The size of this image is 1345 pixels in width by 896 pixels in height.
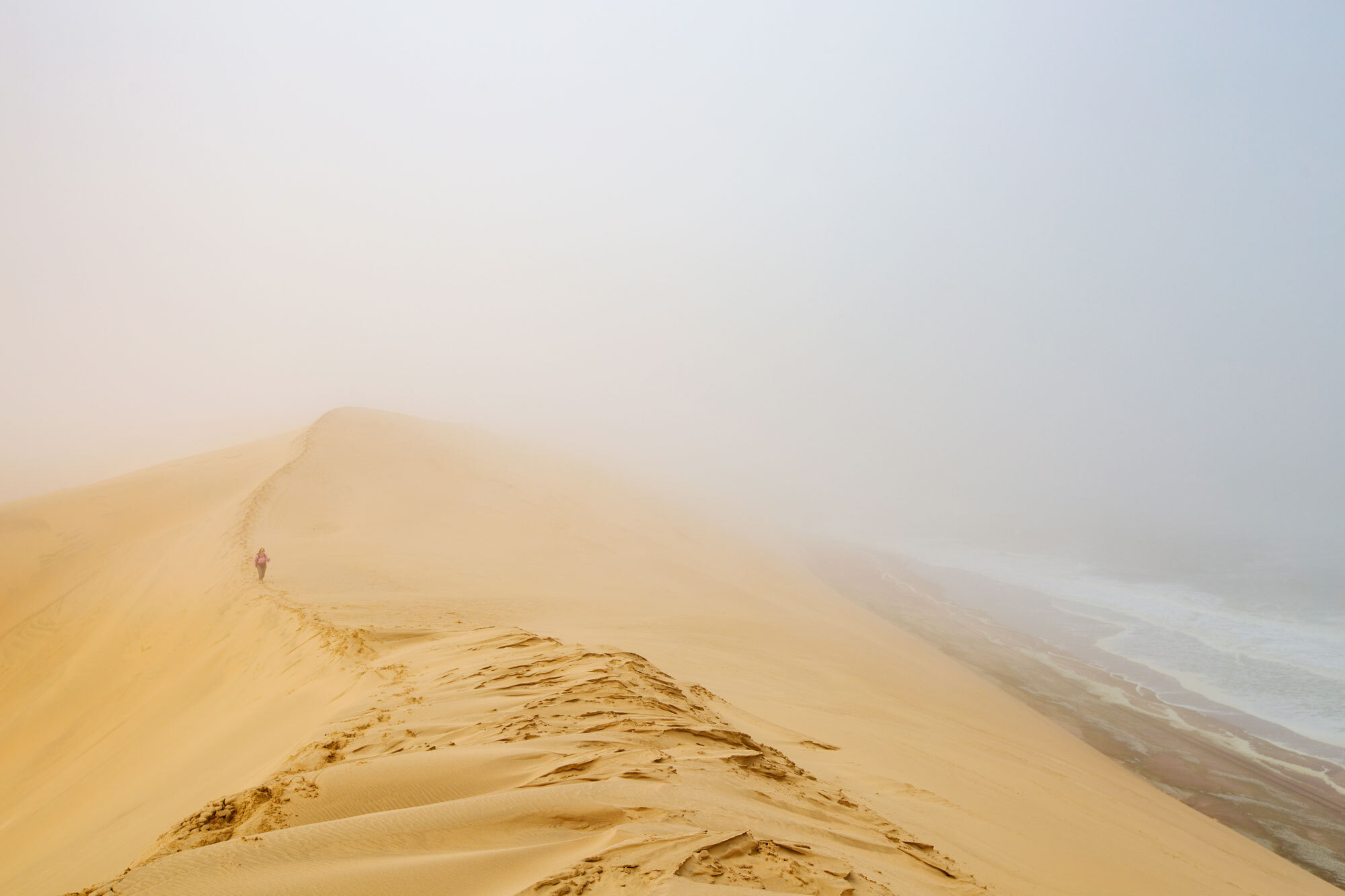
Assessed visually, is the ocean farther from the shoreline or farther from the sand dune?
the sand dune

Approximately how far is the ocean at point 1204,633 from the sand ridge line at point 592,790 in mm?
11317

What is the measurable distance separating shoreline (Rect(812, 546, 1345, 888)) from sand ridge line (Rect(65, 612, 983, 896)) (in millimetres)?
7228

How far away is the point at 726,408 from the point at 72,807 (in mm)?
93427

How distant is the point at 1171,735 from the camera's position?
406 inches

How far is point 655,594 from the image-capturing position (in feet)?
36.3

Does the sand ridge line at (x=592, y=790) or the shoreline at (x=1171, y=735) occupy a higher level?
the sand ridge line at (x=592, y=790)

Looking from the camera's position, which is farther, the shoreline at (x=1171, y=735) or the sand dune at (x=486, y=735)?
the shoreline at (x=1171, y=735)

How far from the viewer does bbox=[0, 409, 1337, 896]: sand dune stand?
244 centimetres

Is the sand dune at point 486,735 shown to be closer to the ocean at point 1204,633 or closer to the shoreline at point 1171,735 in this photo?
the shoreline at point 1171,735

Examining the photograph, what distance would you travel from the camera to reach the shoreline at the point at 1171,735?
25.7ft

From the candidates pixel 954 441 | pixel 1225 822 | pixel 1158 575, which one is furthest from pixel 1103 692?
pixel 954 441

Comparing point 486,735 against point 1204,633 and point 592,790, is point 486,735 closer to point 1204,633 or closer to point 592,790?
point 592,790

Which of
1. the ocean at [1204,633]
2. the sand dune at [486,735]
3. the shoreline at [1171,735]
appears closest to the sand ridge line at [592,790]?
the sand dune at [486,735]

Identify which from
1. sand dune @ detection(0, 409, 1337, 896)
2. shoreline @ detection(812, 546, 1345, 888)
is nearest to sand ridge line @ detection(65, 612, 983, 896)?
sand dune @ detection(0, 409, 1337, 896)
